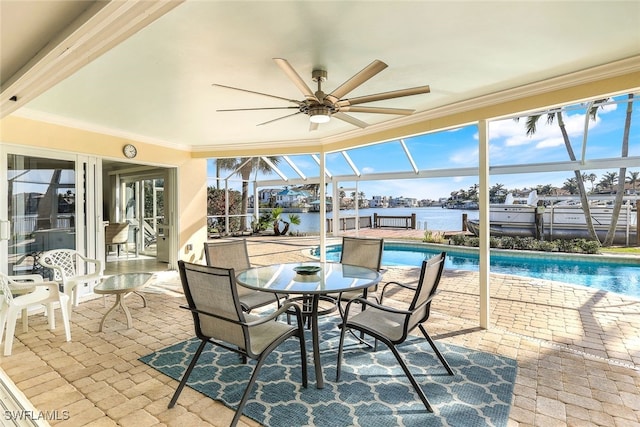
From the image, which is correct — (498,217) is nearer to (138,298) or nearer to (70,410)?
(138,298)

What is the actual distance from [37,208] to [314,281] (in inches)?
162

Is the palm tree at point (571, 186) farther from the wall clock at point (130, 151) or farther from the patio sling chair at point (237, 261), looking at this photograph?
the wall clock at point (130, 151)

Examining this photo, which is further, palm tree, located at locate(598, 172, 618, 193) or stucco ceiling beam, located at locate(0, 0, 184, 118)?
palm tree, located at locate(598, 172, 618, 193)

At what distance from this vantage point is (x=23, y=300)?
2979 millimetres

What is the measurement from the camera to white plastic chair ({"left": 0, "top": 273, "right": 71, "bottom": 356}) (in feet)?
9.36

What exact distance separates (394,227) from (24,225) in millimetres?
11854

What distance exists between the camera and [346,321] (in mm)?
2525

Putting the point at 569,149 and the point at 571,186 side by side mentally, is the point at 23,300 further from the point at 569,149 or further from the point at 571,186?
the point at 571,186

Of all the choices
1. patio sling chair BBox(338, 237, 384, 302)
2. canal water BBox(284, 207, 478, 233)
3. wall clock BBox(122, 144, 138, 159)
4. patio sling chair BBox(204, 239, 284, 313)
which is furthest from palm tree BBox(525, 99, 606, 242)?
wall clock BBox(122, 144, 138, 159)

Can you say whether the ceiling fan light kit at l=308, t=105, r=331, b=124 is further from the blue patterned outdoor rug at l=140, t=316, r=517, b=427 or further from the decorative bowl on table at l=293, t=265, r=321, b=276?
the blue patterned outdoor rug at l=140, t=316, r=517, b=427

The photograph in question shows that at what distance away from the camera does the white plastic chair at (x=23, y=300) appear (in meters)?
2.85

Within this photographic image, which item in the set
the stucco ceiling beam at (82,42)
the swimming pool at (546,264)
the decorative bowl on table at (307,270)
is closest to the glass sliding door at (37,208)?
the stucco ceiling beam at (82,42)

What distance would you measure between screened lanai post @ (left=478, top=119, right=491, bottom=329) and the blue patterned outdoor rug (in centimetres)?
76

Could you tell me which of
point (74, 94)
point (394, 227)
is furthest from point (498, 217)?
point (74, 94)
